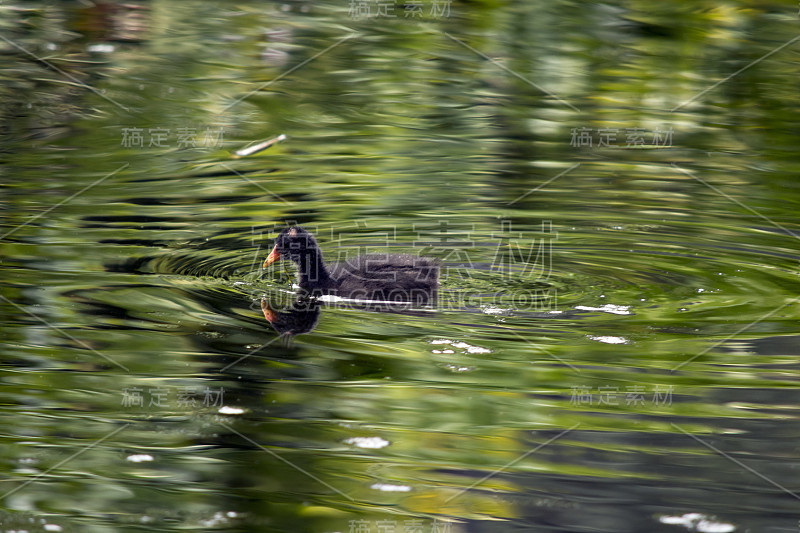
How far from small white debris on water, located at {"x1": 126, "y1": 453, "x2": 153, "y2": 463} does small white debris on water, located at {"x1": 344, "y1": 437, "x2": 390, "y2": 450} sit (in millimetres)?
844

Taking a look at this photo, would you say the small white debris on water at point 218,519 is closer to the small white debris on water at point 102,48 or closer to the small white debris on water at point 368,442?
the small white debris on water at point 368,442

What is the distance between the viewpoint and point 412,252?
7.48 meters

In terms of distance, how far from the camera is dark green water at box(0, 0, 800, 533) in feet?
13.3

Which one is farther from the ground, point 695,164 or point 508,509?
point 695,164

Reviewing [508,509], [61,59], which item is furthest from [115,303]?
[61,59]

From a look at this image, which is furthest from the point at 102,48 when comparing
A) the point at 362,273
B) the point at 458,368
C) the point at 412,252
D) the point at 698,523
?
the point at 698,523

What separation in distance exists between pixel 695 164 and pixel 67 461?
718 cm

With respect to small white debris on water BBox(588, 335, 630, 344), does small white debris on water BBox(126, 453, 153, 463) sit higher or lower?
lower

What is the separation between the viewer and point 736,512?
149 inches

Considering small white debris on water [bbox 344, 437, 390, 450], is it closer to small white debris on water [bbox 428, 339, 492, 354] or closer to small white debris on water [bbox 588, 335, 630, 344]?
small white debris on water [bbox 428, 339, 492, 354]

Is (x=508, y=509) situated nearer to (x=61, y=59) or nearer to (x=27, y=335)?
(x=27, y=335)

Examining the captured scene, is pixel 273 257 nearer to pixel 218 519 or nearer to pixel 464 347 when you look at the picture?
pixel 464 347

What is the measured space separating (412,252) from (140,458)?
359cm

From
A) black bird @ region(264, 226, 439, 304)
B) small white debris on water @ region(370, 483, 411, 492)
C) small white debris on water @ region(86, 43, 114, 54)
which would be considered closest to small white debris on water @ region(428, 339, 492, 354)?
black bird @ region(264, 226, 439, 304)
